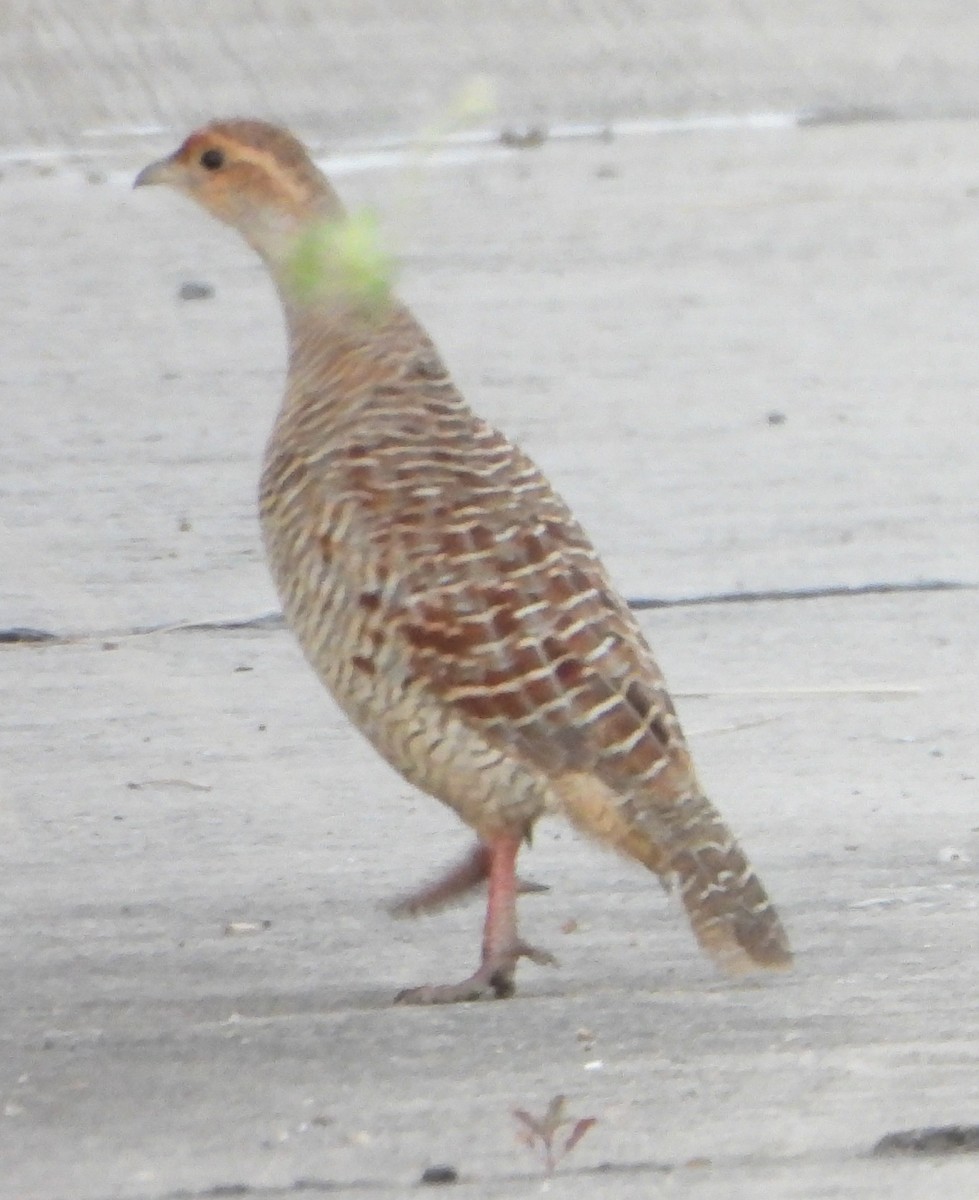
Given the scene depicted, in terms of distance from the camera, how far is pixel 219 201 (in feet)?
17.6

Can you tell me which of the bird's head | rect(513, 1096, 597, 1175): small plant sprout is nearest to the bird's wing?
rect(513, 1096, 597, 1175): small plant sprout

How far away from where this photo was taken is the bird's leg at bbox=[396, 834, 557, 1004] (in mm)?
4633

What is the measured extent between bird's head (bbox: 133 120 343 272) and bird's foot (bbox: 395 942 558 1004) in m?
1.42

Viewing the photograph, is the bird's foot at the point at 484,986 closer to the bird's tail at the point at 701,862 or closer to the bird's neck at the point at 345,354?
the bird's tail at the point at 701,862

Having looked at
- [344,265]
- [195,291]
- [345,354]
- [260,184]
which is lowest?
[195,291]

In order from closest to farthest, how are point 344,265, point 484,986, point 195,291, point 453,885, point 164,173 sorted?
1. point 484,986
2. point 453,885
3. point 344,265
4. point 164,173
5. point 195,291

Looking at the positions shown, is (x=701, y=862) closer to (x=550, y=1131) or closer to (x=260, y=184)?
(x=550, y=1131)

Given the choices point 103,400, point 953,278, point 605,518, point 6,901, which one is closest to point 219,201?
point 6,901

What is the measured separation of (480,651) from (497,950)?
500mm

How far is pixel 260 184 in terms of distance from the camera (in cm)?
532

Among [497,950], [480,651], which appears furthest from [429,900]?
[480,651]

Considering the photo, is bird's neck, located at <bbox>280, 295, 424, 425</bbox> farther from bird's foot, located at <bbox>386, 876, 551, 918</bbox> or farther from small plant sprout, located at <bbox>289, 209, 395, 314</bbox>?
bird's foot, located at <bbox>386, 876, 551, 918</bbox>

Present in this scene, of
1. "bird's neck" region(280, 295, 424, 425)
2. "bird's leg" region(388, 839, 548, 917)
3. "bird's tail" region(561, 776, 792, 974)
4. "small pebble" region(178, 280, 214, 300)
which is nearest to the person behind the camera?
"bird's tail" region(561, 776, 792, 974)

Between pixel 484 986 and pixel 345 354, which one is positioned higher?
pixel 345 354
